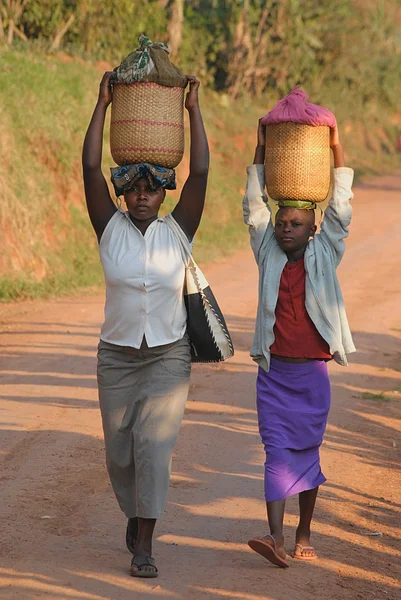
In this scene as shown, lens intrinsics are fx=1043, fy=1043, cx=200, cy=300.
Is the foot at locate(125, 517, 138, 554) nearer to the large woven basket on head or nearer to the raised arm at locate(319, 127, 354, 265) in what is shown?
the raised arm at locate(319, 127, 354, 265)

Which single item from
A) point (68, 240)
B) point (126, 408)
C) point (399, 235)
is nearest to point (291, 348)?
point (126, 408)

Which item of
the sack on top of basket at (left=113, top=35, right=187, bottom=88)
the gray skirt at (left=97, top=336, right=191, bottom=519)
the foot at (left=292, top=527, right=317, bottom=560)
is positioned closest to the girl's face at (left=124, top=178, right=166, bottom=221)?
the sack on top of basket at (left=113, top=35, right=187, bottom=88)

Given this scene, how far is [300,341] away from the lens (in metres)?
4.70

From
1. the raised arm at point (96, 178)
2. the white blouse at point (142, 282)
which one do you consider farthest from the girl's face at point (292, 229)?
the raised arm at point (96, 178)

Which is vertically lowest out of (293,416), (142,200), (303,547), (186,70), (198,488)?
(186,70)

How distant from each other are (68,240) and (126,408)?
31.5ft

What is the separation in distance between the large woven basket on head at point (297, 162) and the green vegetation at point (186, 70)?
7.31 m

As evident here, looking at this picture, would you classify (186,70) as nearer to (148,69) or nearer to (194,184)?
(148,69)

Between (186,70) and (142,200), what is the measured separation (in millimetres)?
21399

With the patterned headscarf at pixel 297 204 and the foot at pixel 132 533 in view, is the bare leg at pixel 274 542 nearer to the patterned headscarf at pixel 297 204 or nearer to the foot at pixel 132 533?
the foot at pixel 132 533

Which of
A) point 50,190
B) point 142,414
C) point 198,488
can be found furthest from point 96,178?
point 50,190

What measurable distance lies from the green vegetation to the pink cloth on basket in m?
7.34

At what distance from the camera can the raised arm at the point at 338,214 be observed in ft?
15.6

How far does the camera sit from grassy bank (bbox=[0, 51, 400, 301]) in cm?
1270
